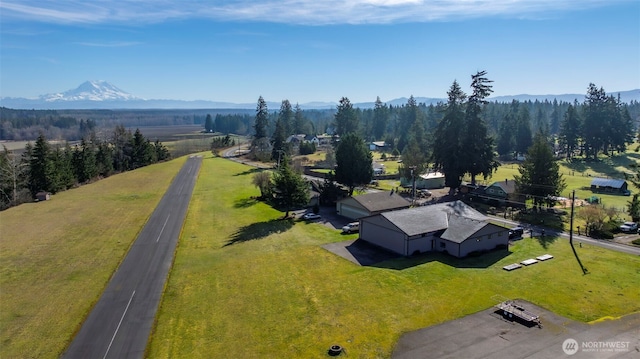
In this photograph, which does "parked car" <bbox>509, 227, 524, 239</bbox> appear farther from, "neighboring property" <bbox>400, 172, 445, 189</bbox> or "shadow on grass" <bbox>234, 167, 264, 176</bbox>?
"shadow on grass" <bbox>234, 167, 264, 176</bbox>

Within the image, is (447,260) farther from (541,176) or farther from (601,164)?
(601,164)

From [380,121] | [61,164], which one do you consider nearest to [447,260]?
[61,164]

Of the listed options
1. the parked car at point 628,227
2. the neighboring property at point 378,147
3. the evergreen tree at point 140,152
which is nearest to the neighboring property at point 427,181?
the parked car at point 628,227

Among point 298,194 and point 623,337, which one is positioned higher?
point 298,194

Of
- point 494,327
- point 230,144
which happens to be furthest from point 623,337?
point 230,144

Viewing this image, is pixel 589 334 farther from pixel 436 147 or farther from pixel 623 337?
pixel 436 147

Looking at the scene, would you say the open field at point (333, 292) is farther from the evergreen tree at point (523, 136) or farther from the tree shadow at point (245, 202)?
the evergreen tree at point (523, 136)


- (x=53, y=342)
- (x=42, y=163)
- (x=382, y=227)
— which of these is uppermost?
(x=42, y=163)
